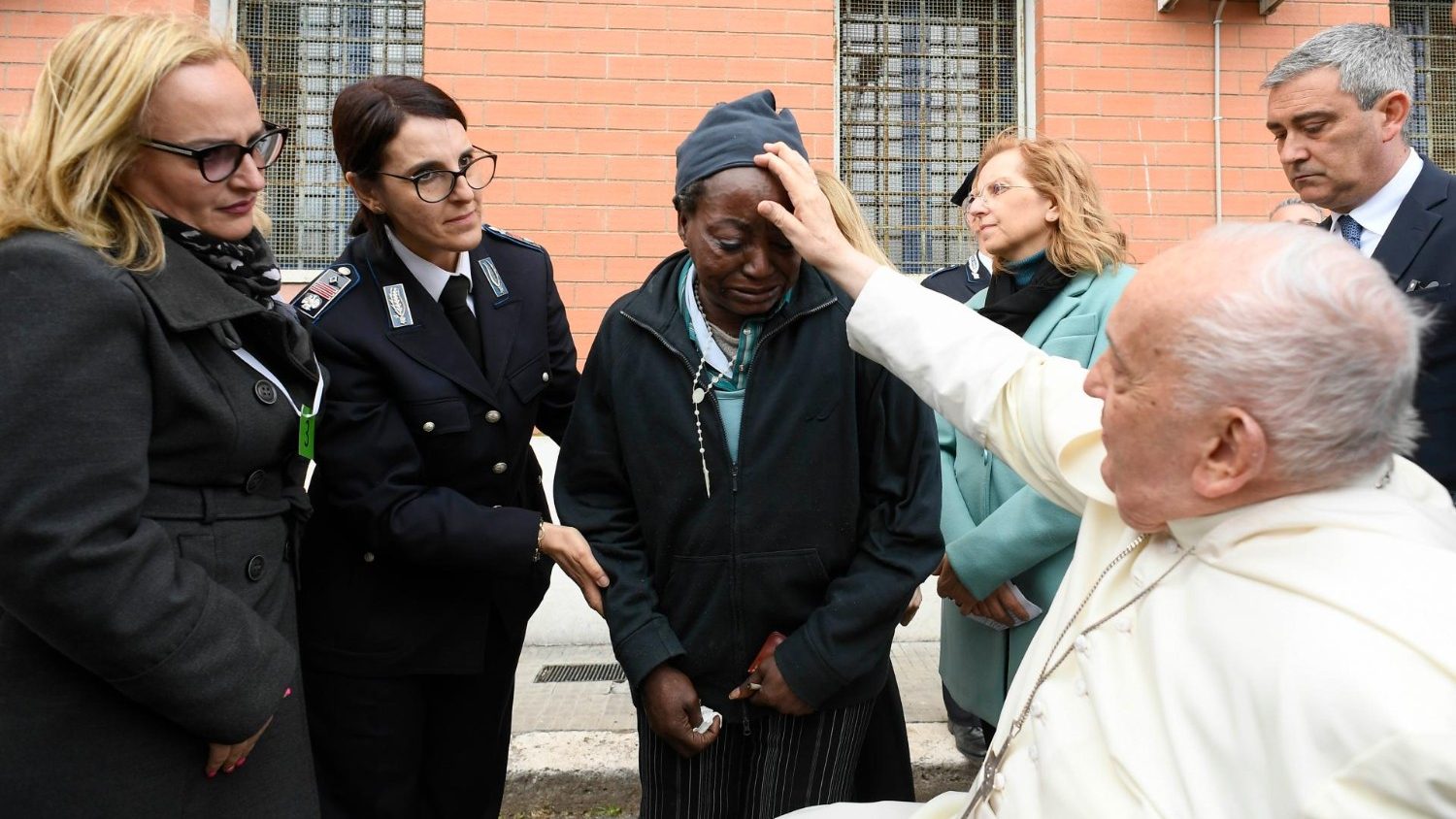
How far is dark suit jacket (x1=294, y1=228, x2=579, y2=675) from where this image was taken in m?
2.12

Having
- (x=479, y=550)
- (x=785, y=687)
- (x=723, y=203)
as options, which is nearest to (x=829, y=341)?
(x=723, y=203)

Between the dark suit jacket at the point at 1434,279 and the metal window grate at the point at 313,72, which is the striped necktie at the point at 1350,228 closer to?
the dark suit jacket at the point at 1434,279

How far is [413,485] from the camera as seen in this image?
2.16m

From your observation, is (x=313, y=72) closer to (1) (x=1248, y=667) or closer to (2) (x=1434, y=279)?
(2) (x=1434, y=279)

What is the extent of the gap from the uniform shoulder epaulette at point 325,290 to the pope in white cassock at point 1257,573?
160 centimetres

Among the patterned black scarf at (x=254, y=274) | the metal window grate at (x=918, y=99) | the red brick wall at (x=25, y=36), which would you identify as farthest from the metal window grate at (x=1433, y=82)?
the red brick wall at (x=25, y=36)

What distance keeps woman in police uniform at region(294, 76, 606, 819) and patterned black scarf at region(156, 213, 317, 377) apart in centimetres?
20

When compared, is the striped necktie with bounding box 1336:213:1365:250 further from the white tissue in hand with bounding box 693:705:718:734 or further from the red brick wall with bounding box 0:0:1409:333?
the red brick wall with bounding box 0:0:1409:333

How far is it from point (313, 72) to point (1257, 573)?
5204 mm

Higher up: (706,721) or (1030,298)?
(1030,298)

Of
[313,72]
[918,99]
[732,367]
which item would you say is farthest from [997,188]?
[313,72]

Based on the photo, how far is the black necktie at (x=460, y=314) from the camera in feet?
7.62

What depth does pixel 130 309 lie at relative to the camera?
1.50m

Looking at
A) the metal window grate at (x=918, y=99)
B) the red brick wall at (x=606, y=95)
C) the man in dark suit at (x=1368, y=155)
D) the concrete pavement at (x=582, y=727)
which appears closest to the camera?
the man in dark suit at (x=1368, y=155)
